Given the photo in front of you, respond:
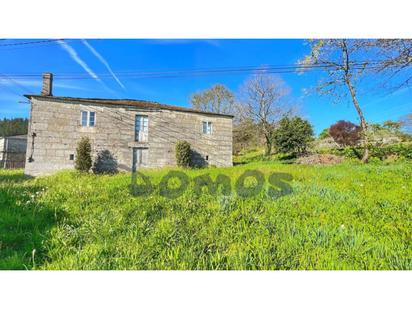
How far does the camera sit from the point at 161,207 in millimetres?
2289

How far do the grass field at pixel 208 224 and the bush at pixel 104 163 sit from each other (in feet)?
0.30

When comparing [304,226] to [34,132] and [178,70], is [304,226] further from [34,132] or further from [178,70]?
[34,132]

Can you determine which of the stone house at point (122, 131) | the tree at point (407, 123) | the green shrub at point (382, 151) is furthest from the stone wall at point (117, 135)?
the tree at point (407, 123)

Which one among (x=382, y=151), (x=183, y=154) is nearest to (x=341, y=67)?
(x=382, y=151)

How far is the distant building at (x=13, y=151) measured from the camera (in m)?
2.48

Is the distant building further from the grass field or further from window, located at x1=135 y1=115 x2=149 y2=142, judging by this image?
window, located at x1=135 y1=115 x2=149 y2=142

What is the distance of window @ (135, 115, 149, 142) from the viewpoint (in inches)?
120

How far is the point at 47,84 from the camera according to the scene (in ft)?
8.19

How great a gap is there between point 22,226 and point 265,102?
3.06m

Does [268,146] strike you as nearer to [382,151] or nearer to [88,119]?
[382,151]

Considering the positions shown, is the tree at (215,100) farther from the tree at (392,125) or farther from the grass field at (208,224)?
the tree at (392,125)
